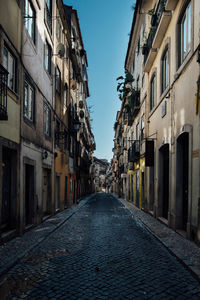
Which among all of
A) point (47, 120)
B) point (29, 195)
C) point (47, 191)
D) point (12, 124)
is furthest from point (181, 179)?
point (47, 120)

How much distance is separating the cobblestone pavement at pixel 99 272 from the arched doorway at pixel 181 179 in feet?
7.27

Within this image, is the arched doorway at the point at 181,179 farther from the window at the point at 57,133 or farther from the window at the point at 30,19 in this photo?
the window at the point at 57,133

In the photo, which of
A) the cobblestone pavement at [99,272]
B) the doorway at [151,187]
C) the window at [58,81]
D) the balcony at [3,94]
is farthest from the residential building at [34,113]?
the doorway at [151,187]

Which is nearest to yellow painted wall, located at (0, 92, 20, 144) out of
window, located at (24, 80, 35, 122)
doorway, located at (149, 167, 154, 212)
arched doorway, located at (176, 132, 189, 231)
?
window, located at (24, 80, 35, 122)

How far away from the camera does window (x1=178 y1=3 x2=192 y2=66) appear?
33.7ft

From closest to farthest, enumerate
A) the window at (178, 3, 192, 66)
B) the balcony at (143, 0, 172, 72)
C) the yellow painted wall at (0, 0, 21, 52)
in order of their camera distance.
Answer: the yellow painted wall at (0, 0, 21, 52) → the window at (178, 3, 192, 66) → the balcony at (143, 0, 172, 72)

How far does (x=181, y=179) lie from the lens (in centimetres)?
1105

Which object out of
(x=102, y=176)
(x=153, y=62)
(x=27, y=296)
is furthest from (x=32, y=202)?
(x=102, y=176)

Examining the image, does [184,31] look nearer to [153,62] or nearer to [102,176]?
[153,62]

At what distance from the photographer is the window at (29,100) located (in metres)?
11.3

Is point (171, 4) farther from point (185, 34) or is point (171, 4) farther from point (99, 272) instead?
point (99, 272)

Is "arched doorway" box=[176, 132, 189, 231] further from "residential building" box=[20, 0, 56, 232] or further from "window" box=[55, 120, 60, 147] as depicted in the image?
"window" box=[55, 120, 60, 147]

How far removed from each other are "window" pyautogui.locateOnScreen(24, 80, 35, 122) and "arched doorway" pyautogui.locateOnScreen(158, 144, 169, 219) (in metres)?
6.11

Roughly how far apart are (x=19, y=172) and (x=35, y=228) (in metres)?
2.70
